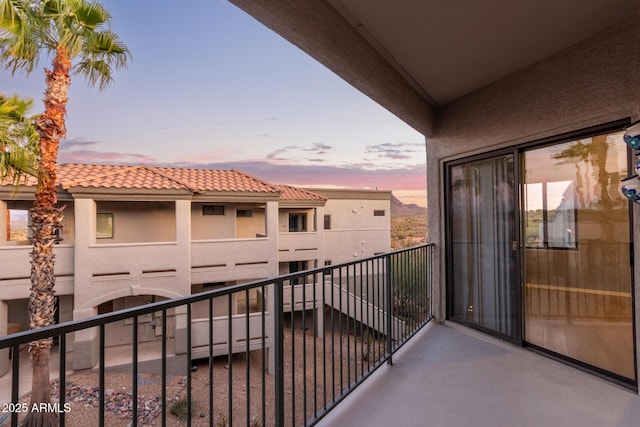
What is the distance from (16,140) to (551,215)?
8.05m

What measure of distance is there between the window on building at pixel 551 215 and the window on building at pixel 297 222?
10.5 meters

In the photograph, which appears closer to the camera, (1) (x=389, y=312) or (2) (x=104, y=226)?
(1) (x=389, y=312)

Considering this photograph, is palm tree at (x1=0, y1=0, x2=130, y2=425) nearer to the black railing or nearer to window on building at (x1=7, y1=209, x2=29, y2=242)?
the black railing

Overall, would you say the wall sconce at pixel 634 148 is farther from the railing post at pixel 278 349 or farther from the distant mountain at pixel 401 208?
the distant mountain at pixel 401 208

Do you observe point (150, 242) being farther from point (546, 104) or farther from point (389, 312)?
point (546, 104)

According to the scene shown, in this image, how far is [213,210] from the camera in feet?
35.8

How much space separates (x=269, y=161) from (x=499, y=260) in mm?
19268

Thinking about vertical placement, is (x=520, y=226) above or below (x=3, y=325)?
above

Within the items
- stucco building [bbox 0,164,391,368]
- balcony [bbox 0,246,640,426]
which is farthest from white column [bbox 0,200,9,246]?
balcony [bbox 0,246,640,426]

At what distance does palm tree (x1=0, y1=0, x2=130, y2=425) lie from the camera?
6105 mm

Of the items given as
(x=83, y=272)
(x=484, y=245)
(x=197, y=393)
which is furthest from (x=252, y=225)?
(x=484, y=245)

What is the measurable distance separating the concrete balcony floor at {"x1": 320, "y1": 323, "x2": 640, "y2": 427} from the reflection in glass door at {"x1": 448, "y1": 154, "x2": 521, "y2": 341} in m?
0.40

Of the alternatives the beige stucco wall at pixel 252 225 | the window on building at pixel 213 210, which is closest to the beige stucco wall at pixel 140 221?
the window on building at pixel 213 210

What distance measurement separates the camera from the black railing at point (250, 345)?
0.91 meters
